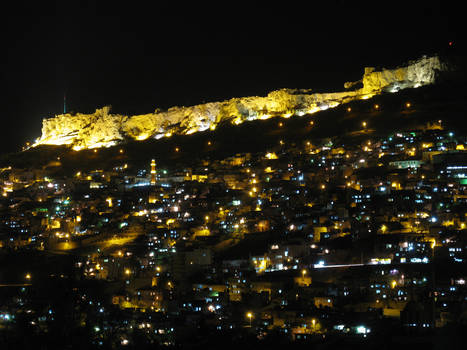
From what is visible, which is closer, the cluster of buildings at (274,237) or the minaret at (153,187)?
the cluster of buildings at (274,237)

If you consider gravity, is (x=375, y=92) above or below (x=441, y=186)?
above

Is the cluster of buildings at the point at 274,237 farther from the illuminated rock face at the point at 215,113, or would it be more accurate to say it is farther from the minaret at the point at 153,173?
the illuminated rock face at the point at 215,113

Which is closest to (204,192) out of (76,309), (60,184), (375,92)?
(60,184)

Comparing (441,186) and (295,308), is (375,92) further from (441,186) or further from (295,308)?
(295,308)

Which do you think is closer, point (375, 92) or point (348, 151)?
point (348, 151)

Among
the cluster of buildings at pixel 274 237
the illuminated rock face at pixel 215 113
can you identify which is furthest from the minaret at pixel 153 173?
the illuminated rock face at pixel 215 113

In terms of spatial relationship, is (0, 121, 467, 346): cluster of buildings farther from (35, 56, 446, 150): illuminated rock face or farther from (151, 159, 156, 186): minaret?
(35, 56, 446, 150): illuminated rock face

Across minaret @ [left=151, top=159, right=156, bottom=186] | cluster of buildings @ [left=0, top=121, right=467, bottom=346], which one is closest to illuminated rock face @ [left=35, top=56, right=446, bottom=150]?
cluster of buildings @ [left=0, top=121, right=467, bottom=346]
